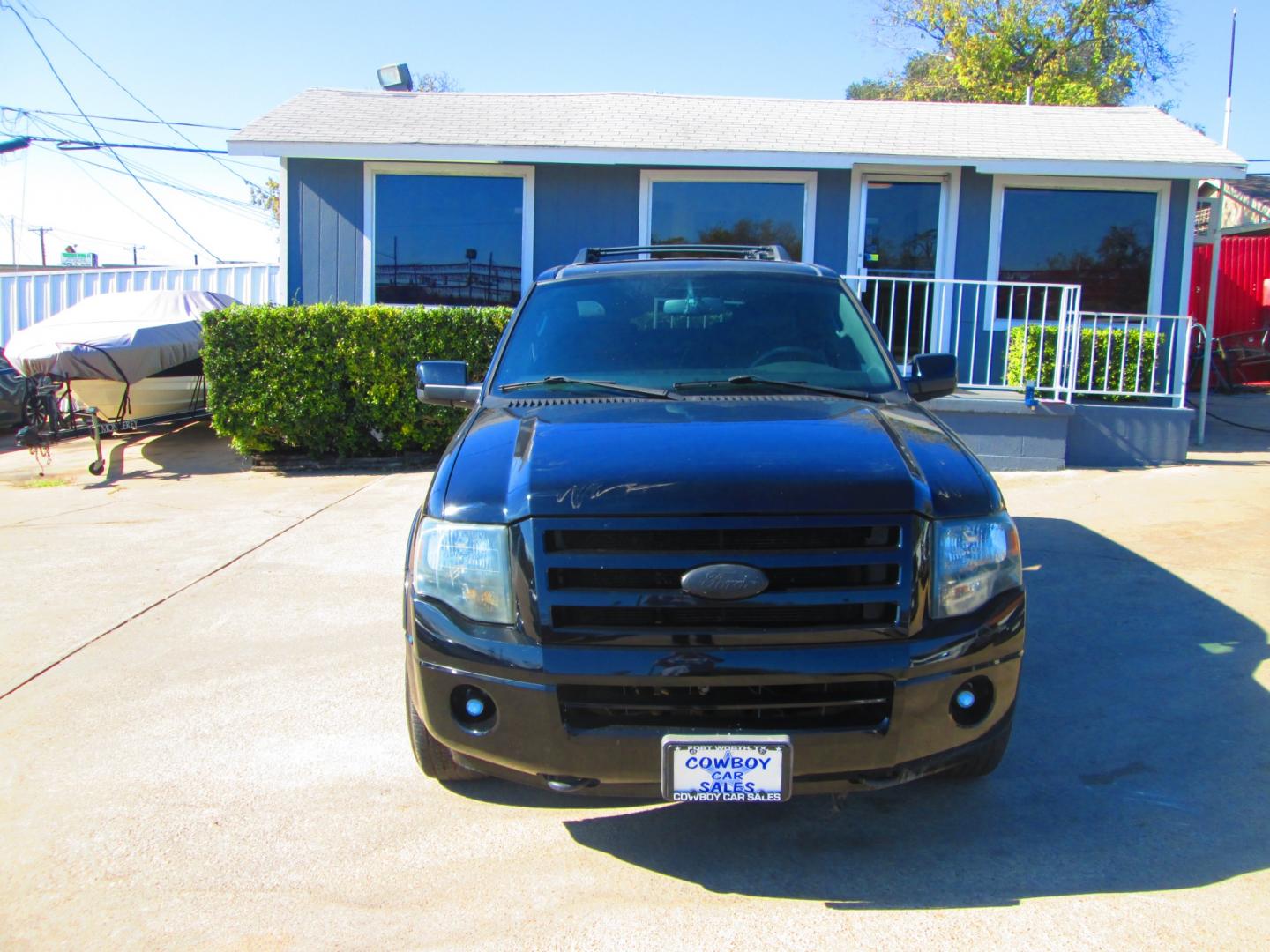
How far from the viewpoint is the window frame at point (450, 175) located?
11.6 meters

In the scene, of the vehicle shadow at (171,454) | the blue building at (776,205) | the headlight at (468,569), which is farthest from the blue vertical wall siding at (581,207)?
the headlight at (468,569)

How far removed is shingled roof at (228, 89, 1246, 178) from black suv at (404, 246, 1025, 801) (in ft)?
28.3

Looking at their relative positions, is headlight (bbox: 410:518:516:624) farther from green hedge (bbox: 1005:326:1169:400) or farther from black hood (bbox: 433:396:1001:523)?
green hedge (bbox: 1005:326:1169:400)

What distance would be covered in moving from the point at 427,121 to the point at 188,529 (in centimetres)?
638

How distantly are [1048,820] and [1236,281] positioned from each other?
770 inches

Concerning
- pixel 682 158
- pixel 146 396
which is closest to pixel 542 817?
pixel 682 158

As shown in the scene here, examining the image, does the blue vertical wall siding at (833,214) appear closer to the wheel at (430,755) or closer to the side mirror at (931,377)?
the side mirror at (931,377)

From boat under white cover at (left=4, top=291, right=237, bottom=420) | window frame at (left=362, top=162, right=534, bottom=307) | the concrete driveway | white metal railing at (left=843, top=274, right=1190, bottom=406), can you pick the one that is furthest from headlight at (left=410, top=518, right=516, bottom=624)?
boat under white cover at (left=4, top=291, right=237, bottom=420)

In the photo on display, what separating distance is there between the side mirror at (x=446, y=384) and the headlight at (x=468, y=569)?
4.96 ft

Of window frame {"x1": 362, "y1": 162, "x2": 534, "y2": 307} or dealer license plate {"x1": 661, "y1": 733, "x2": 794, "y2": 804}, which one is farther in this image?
window frame {"x1": 362, "y1": 162, "x2": 534, "y2": 307}

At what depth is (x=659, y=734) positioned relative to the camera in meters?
2.67

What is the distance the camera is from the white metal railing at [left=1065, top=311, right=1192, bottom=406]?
9.52 metres

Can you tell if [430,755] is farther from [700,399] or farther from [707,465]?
[700,399]

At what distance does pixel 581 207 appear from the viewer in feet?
38.2
